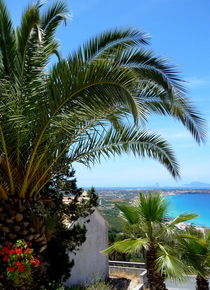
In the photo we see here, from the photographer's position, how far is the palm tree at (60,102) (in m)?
5.97

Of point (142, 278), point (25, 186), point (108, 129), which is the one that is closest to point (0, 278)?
point (25, 186)

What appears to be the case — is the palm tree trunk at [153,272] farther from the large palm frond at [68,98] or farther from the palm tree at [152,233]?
the large palm frond at [68,98]

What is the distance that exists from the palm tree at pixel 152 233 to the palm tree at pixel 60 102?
78.2 inches

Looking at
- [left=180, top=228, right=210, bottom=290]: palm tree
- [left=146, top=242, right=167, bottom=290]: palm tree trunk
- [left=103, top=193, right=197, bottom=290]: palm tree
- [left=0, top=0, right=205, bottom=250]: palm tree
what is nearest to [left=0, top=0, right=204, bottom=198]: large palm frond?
[left=0, top=0, right=205, bottom=250]: palm tree

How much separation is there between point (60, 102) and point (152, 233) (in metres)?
4.84

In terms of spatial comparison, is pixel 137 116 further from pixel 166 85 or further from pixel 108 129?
pixel 108 129

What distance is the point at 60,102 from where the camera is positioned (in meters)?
6.16

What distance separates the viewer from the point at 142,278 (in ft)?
51.9

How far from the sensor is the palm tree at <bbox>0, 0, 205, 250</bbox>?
5.97 m

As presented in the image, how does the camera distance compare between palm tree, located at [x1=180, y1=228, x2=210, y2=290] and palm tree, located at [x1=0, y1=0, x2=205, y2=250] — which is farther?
palm tree, located at [x1=180, y1=228, x2=210, y2=290]

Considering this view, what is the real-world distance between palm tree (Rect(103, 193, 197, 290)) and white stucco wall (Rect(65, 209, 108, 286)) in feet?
22.6

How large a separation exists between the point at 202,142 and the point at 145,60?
7.87 feet

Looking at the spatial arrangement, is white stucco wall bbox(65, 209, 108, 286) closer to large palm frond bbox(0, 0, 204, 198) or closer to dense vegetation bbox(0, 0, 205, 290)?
dense vegetation bbox(0, 0, 205, 290)

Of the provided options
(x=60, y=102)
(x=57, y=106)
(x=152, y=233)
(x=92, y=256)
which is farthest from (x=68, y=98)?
(x=92, y=256)
